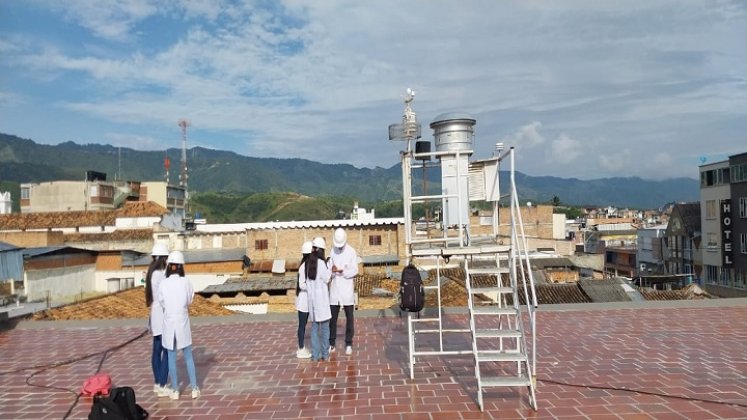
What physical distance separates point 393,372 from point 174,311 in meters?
2.75

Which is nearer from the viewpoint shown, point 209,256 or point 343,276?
point 343,276

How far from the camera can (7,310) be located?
10.9 metres

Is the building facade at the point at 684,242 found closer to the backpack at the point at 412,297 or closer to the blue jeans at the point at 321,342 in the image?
the blue jeans at the point at 321,342

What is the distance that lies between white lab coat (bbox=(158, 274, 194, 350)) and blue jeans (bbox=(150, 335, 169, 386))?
0.74 feet

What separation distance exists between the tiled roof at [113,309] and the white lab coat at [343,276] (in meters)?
6.69

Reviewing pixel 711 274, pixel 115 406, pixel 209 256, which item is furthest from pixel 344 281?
pixel 711 274

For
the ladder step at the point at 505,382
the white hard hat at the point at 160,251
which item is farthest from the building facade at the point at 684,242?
the white hard hat at the point at 160,251

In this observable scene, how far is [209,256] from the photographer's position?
37062mm

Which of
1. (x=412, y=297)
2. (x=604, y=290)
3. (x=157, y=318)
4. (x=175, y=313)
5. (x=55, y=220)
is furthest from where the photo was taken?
(x=55, y=220)

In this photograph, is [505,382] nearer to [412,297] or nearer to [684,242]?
[412,297]

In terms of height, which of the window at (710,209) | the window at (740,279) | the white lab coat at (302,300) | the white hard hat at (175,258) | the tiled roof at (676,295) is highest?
the window at (710,209)

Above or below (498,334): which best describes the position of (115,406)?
below

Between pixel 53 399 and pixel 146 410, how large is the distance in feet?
4.34

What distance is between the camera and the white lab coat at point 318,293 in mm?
7836
